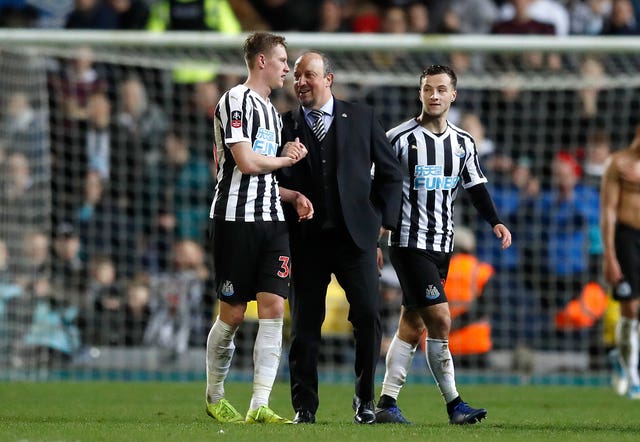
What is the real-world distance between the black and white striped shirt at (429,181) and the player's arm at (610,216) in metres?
3.37

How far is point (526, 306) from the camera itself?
571 inches

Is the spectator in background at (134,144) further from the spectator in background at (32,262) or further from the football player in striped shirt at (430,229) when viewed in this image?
the football player in striped shirt at (430,229)

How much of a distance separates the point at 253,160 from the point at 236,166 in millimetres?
164

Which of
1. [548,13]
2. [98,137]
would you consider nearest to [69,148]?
[98,137]

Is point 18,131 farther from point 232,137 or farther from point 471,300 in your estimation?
point 232,137

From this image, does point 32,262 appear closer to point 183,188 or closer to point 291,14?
point 183,188

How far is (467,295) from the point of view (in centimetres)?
1378

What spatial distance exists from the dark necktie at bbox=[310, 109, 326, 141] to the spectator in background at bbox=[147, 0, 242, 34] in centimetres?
810

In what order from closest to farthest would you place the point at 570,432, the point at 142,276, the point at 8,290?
the point at 570,432 → the point at 8,290 → the point at 142,276

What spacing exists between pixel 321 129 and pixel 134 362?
22.8 ft

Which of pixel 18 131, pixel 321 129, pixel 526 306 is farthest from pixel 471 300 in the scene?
pixel 321 129

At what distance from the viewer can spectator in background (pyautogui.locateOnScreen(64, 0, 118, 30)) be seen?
52.8 feet

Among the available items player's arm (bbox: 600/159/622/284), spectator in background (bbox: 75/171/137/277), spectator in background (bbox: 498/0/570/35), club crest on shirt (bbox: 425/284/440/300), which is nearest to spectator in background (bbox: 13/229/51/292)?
spectator in background (bbox: 75/171/137/277)

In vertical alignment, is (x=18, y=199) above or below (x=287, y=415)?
above
